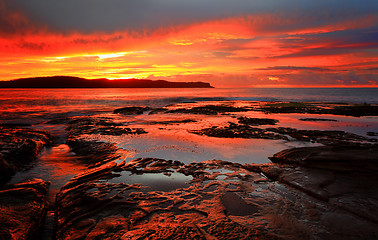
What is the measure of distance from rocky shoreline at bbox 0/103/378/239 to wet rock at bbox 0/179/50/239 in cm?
2

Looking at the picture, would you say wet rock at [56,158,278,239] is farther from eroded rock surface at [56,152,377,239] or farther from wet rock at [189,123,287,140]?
wet rock at [189,123,287,140]

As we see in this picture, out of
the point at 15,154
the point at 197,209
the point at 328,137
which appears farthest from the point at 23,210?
the point at 328,137

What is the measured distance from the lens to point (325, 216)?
14.8ft

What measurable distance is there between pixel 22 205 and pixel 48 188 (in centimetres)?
139

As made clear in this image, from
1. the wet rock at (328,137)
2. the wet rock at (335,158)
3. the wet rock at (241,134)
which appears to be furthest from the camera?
the wet rock at (241,134)

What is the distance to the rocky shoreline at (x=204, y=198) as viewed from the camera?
4.04 meters

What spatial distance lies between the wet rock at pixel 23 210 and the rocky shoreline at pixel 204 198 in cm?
2

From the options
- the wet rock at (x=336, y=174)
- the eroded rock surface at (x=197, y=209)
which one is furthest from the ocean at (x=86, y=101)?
the wet rock at (x=336, y=174)

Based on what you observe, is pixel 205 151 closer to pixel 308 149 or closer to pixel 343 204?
pixel 308 149

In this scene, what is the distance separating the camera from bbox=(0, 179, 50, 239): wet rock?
3.84 metres

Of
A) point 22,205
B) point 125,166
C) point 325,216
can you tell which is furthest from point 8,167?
point 325,216

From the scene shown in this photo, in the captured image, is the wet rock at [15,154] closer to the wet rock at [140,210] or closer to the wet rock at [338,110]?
the wet rock at [140,210]

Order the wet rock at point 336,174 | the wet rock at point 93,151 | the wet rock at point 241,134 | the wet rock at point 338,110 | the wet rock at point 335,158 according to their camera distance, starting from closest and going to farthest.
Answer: the wet rock at point 336,174 → the wet rock at point 335,158 → the wet rock at point 93,151 → the wet rock at point 241,134 → the wet rock at point 338,110

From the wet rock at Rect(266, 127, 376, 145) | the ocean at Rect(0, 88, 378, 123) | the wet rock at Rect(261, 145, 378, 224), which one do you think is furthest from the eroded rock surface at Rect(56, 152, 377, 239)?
the ocean at Rect(0, 88, 378, 123)
